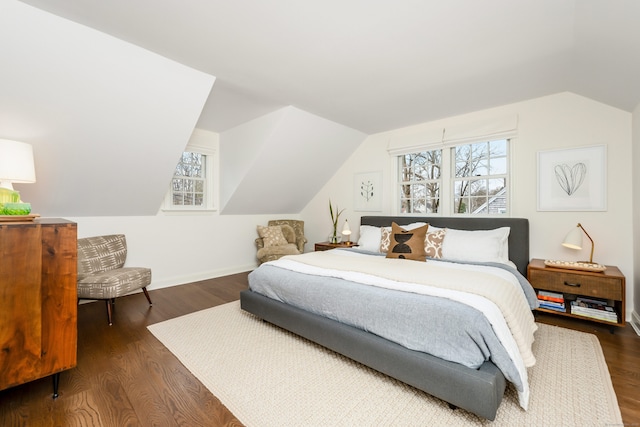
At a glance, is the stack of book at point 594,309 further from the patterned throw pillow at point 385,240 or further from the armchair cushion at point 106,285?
the armchair cushion at point 106,285

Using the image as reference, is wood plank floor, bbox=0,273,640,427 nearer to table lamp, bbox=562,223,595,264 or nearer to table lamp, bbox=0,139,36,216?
table lamp, bbox=562,223,595,264

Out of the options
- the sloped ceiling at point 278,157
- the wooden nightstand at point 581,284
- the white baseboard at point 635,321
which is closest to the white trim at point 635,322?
the white baseboard at point 635,321

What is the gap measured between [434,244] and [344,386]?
1982 millimetres

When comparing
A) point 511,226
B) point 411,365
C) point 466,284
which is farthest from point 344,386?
point 511,226

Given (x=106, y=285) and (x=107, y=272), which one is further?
(x=107, y=272)

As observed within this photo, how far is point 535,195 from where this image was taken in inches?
135

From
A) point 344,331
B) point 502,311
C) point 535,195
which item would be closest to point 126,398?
point 344,331

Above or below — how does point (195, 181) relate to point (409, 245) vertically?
above

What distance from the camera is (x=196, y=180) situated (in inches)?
189

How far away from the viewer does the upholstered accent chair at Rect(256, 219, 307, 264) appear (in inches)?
188

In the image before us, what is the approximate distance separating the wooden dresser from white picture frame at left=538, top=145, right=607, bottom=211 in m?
4.54

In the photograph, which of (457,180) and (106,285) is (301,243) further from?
(106,285)

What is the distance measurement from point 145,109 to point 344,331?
2844 millimetres

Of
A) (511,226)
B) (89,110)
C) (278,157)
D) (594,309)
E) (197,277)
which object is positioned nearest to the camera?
(89,110)
